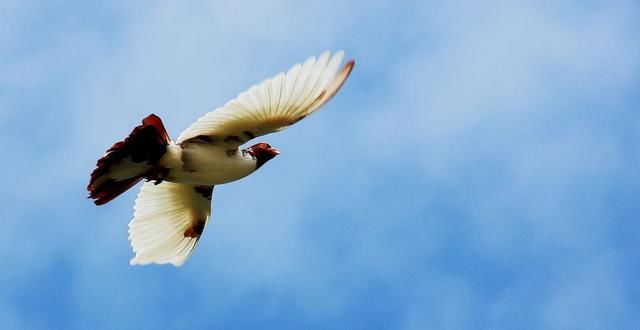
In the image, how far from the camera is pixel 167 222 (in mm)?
13609

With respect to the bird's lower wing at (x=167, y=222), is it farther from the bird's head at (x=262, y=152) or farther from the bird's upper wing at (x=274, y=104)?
the bird's upper wing at (x=274, y=104)

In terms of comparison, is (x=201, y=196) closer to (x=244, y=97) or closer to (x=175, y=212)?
(x=175, y=212)

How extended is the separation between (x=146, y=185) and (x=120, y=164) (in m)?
1.89

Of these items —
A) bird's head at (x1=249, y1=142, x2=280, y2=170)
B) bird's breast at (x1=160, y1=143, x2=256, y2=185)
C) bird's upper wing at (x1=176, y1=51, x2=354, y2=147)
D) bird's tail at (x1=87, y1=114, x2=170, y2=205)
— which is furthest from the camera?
bird's head at (x1=249, y1=142, x2=280, y2=170)

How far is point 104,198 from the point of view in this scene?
11898 millimetres

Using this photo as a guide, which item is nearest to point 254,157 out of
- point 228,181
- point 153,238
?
point 228,181

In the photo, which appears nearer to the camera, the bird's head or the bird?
the bird

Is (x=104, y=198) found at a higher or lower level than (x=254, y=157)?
lower

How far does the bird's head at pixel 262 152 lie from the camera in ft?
40.6

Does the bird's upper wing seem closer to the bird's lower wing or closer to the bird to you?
the bird

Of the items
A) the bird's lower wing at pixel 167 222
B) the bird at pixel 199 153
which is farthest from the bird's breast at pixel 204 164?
the bird's lower wing at pixel 167 222

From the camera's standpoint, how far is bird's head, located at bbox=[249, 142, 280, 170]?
1238cm

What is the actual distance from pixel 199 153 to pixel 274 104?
1.29 metres

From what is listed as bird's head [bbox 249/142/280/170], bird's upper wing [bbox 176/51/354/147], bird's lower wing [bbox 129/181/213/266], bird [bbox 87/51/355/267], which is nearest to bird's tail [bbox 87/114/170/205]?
bird [bbox 87/51/355/267]
